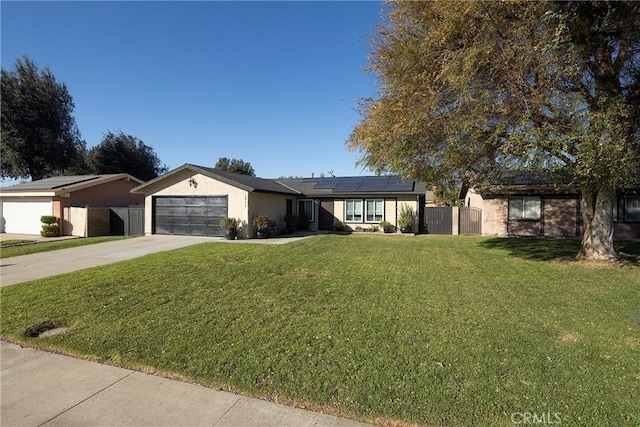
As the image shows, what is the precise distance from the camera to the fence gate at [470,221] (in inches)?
826

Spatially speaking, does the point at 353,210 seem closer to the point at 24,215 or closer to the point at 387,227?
the point at 387,227

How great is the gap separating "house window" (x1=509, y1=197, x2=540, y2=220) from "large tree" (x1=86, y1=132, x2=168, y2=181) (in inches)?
1494

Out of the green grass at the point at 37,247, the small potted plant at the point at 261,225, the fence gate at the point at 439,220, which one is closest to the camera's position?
the green grass at the point at 37,247

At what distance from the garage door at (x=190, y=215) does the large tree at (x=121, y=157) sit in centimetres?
2261

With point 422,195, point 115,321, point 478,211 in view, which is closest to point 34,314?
point 115,321

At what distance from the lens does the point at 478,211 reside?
68.9ft

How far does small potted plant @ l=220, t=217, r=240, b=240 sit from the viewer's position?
16.8 meters

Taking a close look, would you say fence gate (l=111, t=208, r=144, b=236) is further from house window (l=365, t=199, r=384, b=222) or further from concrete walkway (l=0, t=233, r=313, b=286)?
house window (l=365, t=199, r=384, b=222)

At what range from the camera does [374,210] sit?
22031 millimetres

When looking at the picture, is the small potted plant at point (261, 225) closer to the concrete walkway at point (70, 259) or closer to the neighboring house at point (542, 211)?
the concrete walkway at point (70, 259)

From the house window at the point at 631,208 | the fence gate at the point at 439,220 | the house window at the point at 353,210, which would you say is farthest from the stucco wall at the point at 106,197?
the house window at the point at 631,208

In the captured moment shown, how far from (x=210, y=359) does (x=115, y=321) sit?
235cm

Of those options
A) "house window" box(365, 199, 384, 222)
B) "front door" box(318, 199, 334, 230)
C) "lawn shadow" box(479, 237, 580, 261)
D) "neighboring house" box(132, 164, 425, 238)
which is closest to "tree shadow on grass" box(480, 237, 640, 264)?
"lawn shadow" box(479, 237, 580, 261)
